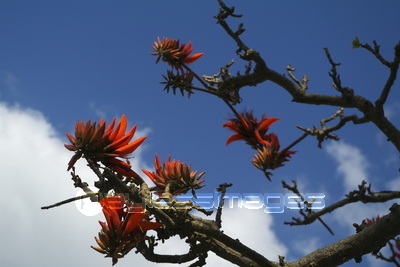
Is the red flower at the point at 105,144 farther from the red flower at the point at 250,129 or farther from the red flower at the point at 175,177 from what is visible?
the red flower at the point at 250,129

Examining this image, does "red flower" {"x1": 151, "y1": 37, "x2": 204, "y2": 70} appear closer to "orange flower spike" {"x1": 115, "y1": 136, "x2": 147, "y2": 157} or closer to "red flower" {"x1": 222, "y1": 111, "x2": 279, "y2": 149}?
"red flower" {"x1": 222, "y1": 111, "x2": 279, "y2": 149}

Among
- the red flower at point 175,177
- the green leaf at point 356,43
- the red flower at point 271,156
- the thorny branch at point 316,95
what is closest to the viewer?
the red flower at point 175,177

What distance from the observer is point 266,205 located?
162cm

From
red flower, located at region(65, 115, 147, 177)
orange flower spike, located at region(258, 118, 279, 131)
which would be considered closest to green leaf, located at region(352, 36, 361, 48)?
orange flower spike, located at region(258, 118, 279, 131)

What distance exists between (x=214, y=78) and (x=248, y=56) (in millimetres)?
236

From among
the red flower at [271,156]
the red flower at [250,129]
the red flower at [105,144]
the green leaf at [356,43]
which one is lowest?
the red flower at [105,144]

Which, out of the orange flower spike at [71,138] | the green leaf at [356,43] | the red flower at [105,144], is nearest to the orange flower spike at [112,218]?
the red flower at [105,144]

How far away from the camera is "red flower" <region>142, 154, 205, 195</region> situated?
157cm

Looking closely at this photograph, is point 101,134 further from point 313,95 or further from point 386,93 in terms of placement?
point 386,93

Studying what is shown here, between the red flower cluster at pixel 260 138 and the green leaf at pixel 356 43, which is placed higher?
the green leaf at pixel 356 43

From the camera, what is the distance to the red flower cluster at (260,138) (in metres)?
1.90

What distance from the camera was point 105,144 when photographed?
131cm

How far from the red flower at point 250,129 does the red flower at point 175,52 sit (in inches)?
17.6

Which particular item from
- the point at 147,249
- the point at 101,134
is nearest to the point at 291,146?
the point at 147,249
